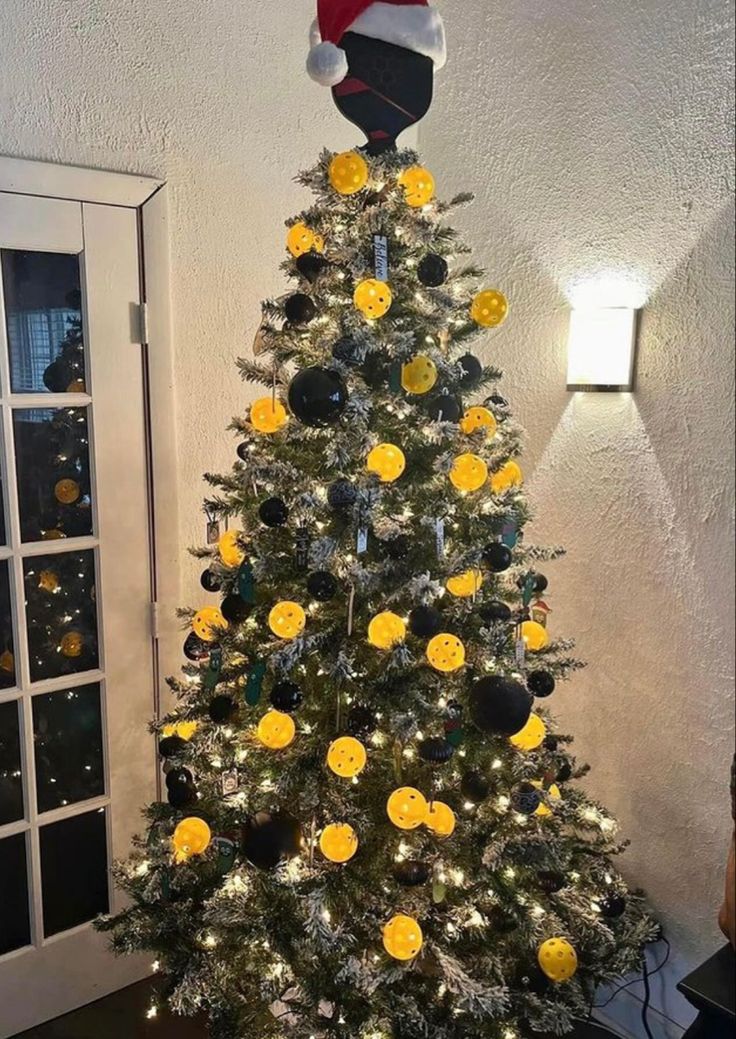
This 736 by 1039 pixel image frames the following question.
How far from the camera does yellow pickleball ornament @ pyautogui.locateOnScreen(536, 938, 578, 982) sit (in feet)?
5.35

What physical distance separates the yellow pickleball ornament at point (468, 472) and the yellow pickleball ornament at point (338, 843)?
2.39 feet

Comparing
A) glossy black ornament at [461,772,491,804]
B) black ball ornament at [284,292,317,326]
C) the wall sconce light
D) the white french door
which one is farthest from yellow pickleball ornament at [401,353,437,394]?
the white french door

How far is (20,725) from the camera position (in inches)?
82.3

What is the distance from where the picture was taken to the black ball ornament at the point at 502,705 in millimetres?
1532

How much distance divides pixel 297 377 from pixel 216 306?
2.93 feet

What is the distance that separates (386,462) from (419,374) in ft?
0.64

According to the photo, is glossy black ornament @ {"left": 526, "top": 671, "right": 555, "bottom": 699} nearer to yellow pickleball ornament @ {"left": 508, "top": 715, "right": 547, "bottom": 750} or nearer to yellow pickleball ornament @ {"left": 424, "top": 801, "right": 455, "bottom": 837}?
yellow pickleball ornament @ {"left": 508, "top": 715, "right": 547, "bottom": 750}

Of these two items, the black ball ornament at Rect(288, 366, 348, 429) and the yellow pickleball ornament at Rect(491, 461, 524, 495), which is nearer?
the black ball ornament at Rect(288, 366, 348, 429)

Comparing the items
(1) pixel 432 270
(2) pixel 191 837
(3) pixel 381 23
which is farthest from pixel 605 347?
(2) pixel 191 837

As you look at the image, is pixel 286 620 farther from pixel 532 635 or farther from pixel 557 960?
pixel 557 960

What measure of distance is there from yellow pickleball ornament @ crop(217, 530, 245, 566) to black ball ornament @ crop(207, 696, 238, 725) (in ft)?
0.99

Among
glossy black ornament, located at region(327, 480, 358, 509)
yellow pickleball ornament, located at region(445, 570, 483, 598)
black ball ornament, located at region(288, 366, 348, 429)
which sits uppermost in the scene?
black ball ornament, located at region(288, 366, 348, 429)

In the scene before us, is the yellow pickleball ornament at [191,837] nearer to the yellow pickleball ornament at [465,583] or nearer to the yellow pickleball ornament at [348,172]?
the yellow pickleball ornament at [465,583]

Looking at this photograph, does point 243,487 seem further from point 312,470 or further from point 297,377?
point 297,377
